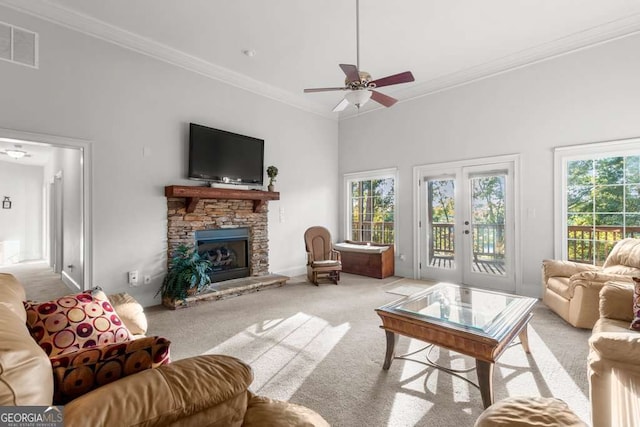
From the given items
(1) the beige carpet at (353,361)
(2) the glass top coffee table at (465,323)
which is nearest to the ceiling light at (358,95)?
(2) the glass top coffee table at (465,323)

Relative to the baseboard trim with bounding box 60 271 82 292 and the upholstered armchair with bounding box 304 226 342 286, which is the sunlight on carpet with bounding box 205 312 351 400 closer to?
the upholstered armchair with bounding box 304 226 342 286

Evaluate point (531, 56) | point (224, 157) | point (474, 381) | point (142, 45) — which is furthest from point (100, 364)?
point (531, 56)

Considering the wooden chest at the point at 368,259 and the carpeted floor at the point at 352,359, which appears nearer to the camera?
the carpeted floor at the point at 352,359

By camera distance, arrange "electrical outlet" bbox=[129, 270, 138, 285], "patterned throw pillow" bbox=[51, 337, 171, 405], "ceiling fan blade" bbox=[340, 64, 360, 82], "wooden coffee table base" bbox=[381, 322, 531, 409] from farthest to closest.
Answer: "electrical outlet" bbox=[129, 270, 138, 285] < "ceiling fan blade" bbox=[340, 64, 360, 82] < "wooden coffee table base" bbox=[381, 322, 531, 409] < "patterned throw pillow" bbox=[51, 337, 171, 405]

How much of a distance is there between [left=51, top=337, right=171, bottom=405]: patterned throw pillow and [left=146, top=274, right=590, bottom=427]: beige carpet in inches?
45.6

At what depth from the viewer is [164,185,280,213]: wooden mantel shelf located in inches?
161

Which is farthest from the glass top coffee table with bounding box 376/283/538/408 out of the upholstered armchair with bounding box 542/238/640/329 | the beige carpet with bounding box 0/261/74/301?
the beige carpet with bounding box 0/261/74/301

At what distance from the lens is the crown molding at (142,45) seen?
3223 millimetres

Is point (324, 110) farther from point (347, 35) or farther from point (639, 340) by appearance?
point (639, 340)

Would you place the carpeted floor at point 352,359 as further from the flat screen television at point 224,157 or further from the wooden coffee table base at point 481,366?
the flat screen television at point 224,157

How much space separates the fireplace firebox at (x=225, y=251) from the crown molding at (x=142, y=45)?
7.70ft

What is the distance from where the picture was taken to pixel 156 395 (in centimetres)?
94

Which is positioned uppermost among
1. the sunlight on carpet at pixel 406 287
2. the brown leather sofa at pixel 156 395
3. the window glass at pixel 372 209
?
the window glass at pixel 372 209

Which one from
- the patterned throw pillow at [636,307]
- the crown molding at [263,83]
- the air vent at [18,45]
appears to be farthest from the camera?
the crown molding at [263,83]
